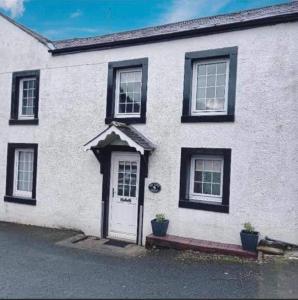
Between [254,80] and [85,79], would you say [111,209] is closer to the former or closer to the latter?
[85,79]

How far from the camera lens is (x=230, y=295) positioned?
5.82 m

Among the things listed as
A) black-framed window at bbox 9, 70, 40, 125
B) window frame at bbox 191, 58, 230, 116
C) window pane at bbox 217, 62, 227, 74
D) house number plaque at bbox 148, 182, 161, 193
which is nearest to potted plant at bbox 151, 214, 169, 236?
house number plaque at bbox 148, 182, 161, 193

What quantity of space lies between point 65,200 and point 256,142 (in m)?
6.10

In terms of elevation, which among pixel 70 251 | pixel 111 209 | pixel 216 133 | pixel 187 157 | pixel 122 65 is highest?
pixel 122 65

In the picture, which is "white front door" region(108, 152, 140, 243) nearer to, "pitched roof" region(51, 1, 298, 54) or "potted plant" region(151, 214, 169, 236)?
"potted plant" region(151, 214, 169, 236)

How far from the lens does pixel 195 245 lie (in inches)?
328

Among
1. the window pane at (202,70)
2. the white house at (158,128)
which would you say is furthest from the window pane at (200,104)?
the window pane at (202,70)

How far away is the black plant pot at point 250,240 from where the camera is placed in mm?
7812

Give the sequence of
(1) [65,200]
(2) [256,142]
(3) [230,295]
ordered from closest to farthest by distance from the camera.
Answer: (3) [230,295], (2) [256,142], (1) [65,200]

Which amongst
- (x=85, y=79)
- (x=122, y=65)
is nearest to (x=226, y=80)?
(x=122, y=65)

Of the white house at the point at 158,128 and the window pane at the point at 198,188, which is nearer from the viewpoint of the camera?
the white house at the point at 158,128

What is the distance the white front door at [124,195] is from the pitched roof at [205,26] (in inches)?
131

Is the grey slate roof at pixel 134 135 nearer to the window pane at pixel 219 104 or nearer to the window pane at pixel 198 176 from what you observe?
the window pane at pixel 198 176

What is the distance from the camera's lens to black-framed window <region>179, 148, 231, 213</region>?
28.0 ft
